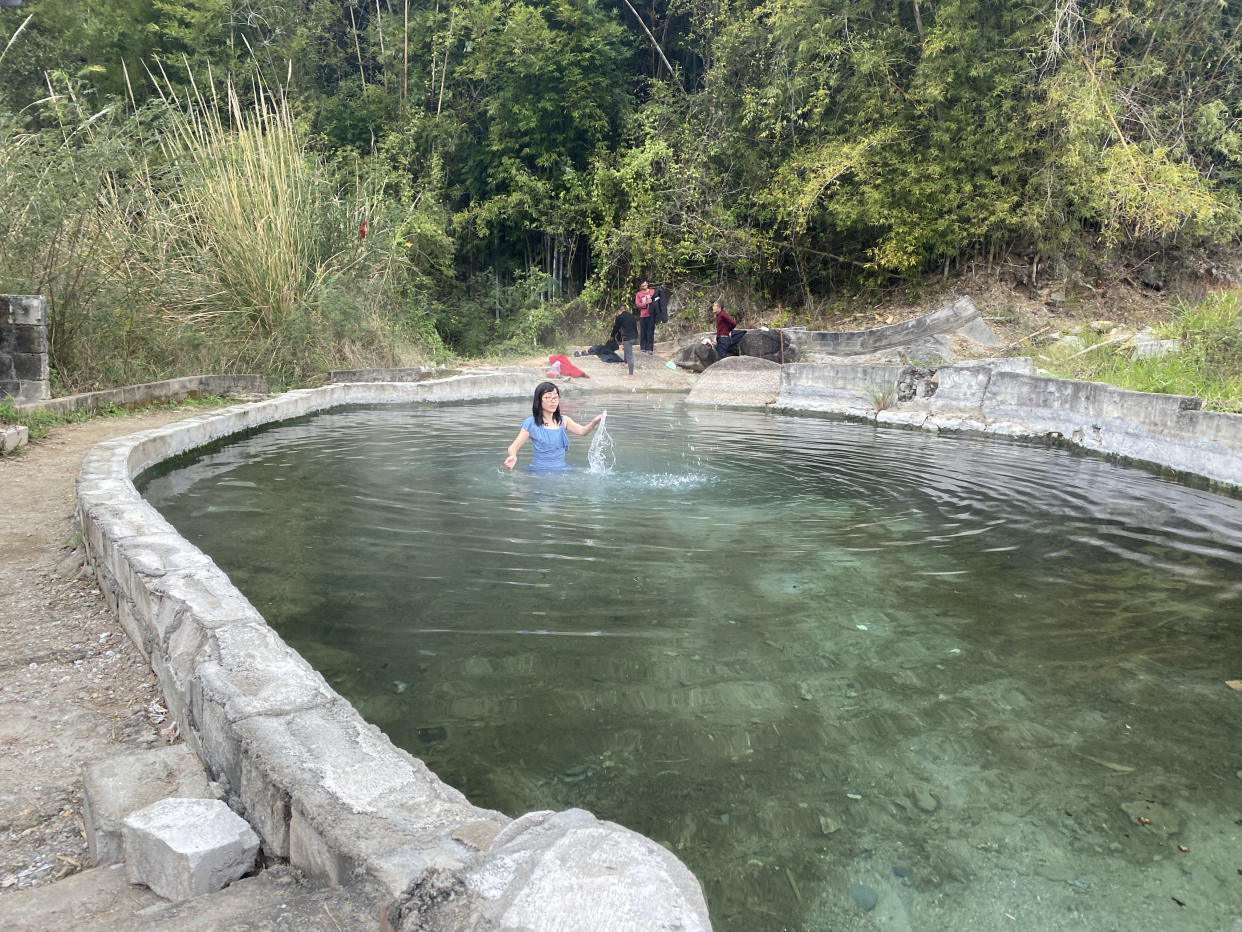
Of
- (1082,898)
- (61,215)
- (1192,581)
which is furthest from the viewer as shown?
(61,215)

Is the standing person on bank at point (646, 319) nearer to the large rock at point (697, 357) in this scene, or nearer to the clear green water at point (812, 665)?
the large rock at point (697, 357)

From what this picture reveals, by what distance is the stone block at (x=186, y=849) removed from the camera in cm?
194

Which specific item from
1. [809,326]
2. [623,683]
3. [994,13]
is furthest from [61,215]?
[994,13]

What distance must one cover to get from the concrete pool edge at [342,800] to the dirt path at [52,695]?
130 millimetres

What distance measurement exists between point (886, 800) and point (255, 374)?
10.7 meters

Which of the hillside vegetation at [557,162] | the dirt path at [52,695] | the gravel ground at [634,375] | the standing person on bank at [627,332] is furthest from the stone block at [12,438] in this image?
the standing person on bank at [627,332]

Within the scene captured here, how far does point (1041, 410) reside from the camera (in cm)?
1109

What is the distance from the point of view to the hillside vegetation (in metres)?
11.0

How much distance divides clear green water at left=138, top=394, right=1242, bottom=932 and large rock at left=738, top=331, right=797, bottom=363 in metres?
9.61

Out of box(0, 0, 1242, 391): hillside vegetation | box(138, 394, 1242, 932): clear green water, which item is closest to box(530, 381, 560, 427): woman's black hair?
box(138, 394, 1242, 932): clear green water

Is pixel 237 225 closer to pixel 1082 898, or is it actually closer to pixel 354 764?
pixel 354 764

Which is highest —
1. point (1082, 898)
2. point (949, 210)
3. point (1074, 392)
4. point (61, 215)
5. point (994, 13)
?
point (994, 13)

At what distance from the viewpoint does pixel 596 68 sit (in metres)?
22.2

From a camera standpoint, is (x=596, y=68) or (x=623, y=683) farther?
(x=596, y=68)
